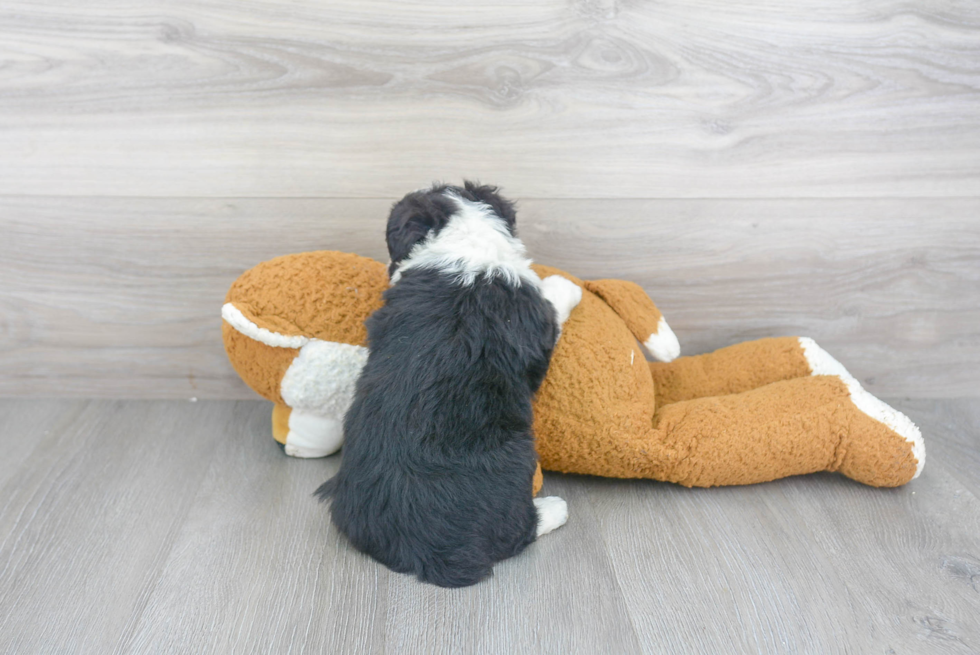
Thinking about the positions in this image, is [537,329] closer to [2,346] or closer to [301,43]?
[301,43]

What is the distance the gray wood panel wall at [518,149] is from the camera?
3.95 feet

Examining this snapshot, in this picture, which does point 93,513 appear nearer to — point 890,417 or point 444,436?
point 444,436

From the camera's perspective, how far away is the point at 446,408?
0.88 m

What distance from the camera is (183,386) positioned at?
1409mm

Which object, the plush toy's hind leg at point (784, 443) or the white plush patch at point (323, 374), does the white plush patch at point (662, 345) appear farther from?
the white plush patch at point (323, 374)

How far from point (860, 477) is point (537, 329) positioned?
567 mm

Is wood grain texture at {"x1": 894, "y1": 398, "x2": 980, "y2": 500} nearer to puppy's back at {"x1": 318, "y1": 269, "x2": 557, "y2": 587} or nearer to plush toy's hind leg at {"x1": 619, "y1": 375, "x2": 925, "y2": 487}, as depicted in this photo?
plush toy's hind leg at {"x1": 619, "y1": 375, "x2": 925, "y2": 487}

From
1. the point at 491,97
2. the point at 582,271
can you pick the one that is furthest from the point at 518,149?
the point at 582,271

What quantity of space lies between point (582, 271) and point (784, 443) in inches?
18.6

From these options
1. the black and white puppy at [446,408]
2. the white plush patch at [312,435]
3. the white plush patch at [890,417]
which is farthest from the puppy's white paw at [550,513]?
the white plush patch at [890,417]

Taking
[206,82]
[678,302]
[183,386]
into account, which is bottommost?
[183,386]

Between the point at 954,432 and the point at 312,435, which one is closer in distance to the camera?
the point at 312,435

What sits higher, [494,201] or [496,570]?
[494,201]

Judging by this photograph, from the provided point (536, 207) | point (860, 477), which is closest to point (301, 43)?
point (536, 207)
